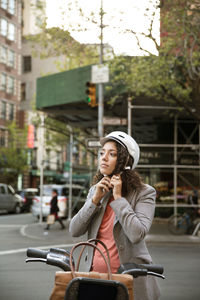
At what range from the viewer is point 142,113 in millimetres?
24109

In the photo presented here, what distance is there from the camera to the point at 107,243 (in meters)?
3.11

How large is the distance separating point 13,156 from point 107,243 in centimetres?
4966

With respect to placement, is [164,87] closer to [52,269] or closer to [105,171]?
[52,269]

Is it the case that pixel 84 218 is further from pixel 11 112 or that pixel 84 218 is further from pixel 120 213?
pixel 11 112

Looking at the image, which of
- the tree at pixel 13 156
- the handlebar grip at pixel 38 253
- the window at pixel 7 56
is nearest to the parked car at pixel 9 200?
the tree at pixel 13 156

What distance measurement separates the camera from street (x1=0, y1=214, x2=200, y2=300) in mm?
7918

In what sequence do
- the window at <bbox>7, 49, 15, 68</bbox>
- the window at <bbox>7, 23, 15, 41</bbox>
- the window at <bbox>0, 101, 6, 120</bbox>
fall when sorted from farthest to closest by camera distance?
the window at <bbox>0, 101, 6, 120</bbox> < the window at <bbox>7, 49, 15, 68</bbox> < the window at <bbox>7, 23, 15, 41</bbox>

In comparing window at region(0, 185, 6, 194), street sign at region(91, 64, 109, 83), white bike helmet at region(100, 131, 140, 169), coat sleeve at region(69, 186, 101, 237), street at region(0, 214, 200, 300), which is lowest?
street at region(0, 214, 200, 300)

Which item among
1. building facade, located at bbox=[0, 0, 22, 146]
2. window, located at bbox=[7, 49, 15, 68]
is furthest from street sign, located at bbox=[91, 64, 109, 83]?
window, located at bbox=[7, 49, 15, 68]

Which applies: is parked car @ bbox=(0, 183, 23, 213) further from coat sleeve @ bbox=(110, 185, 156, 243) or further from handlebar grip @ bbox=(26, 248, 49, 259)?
handlebar grip @ bbox=(26, 248, 49, 259)

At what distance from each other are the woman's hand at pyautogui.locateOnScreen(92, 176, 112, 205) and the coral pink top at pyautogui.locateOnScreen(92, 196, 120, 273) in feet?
0.38

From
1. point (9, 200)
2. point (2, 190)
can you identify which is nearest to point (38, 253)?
point (2, 190)

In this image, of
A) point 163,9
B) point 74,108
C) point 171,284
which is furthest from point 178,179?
point 171,284

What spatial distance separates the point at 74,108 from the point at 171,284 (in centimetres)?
1616
